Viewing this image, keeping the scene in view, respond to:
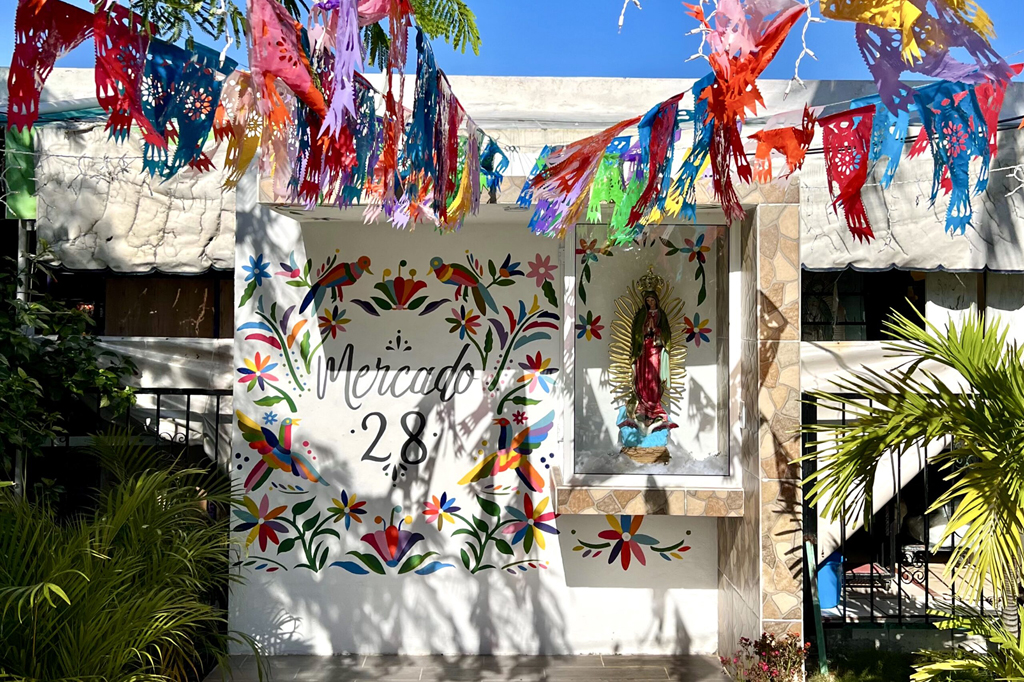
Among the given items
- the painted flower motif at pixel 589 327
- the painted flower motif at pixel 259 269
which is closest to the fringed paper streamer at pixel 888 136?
the painted flower motif at pixel 589 327

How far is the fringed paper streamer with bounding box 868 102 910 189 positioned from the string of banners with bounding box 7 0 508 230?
1329 millimetres

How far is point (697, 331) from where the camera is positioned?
4.52 meters

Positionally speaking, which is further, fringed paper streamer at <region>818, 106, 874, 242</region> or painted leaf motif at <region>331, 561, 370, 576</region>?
painted leaf motif at <region>331, 561, 370, 576</region>

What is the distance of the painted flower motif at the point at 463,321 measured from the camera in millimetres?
4668

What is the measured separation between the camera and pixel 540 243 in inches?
183

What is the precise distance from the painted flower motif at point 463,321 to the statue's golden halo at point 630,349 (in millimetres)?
810

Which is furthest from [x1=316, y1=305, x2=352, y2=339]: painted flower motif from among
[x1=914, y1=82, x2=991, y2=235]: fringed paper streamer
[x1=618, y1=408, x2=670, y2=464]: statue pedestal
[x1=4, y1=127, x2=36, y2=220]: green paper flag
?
[x1=914, y1=82, x2=991, y2=235]: fringed paper streamer

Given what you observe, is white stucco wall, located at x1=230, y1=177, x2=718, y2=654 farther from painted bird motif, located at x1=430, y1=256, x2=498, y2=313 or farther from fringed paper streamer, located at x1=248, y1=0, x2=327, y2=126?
fringed paper streamer, located at x1=248, y1=0, x2=327, y2=126

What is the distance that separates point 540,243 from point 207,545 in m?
2.42

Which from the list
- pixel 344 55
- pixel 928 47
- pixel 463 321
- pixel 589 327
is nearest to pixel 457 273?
pixel 463 321

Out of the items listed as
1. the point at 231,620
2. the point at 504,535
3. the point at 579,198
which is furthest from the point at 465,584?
the point at 579,198

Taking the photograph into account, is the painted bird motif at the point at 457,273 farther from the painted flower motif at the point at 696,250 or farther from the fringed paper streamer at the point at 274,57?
the fringed paper streamer at the point at 274,57

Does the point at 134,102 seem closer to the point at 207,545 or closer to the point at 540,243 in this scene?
the point at 207,545

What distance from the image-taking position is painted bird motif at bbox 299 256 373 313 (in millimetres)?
4637
